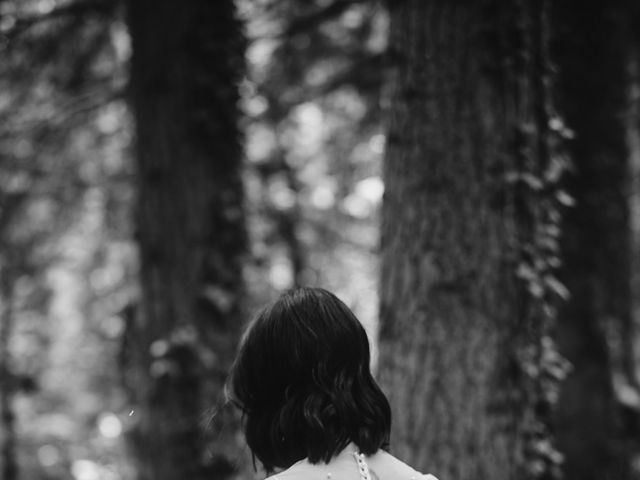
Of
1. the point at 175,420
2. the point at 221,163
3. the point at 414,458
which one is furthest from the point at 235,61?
the point at 414,458

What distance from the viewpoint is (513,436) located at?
3582 millimetres

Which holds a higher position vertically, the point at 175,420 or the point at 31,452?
the point at 175,420

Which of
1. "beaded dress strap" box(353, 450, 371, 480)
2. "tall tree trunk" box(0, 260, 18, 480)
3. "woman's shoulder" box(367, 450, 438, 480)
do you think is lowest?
"tall tree trunk" box(0, 260, 18, 480)

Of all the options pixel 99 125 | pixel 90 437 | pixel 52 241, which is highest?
pixel 99 125

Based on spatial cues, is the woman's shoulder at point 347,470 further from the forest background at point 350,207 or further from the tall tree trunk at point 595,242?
the tall tree trunk at point 595,242

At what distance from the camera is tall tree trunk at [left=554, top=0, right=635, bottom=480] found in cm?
651

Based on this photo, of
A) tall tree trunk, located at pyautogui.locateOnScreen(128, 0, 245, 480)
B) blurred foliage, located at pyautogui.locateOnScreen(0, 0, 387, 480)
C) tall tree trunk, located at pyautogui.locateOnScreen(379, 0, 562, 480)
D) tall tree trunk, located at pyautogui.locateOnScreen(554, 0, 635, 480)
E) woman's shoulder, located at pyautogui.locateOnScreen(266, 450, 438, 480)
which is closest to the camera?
woman's shoulder, located at pyautogui.locateOnScreen(266, 450, 438, 480)

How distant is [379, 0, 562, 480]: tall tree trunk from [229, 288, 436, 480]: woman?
1.47 meters

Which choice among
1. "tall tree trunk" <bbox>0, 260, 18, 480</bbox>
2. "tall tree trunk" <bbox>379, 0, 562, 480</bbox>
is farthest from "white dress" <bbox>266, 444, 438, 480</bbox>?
"tall tree trunk" <bbox>0, 260, 18, 480</bbox>

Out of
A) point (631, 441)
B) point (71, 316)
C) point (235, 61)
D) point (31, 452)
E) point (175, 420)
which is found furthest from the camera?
point (71, 316)

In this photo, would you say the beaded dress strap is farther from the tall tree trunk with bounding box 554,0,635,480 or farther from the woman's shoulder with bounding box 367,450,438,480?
the tall tree trunk with bounding box 554,0,635,480

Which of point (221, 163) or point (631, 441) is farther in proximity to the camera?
point (631, 441)

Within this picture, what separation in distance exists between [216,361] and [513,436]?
86.4 inches

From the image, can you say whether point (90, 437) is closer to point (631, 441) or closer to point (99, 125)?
point (99, 125)
